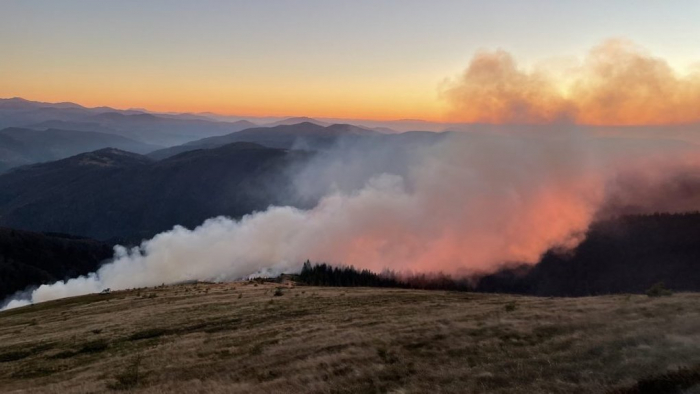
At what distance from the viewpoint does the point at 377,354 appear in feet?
88.4

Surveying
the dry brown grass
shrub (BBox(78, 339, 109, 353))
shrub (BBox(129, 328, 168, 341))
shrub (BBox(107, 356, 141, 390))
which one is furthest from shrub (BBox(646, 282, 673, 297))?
shrub (BBox(78, 339, 109, 353))

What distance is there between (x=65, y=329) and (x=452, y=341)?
201 feet

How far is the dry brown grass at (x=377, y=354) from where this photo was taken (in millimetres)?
19797

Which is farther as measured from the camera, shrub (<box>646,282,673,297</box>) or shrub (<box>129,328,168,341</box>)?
shrub (<box>646,282,673,297</box>)

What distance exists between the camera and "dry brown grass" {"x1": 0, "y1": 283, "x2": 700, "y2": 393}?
19.8 m

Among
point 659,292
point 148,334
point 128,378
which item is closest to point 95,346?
point 148,334

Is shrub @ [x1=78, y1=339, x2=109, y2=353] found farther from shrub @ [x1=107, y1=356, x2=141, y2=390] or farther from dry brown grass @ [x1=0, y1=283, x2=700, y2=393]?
shrub @ [x1=107, y1=356, x2=141, y2=390]

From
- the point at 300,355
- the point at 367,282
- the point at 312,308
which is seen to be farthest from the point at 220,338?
the point at 367,282

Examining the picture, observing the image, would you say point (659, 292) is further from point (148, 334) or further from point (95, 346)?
point (95, 346)

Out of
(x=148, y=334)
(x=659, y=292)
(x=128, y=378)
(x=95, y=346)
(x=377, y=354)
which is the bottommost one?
(x=95, y=346)

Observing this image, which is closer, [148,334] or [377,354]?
[377,354]

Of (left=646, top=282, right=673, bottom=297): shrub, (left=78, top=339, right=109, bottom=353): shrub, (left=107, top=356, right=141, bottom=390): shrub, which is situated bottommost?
(left=78, top=339, right=109, bottom=353): shrub

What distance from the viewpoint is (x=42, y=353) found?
152 feet

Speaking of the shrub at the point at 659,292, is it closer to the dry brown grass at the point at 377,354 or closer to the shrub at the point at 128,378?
the dry brown grass at the point at 377,354
